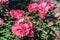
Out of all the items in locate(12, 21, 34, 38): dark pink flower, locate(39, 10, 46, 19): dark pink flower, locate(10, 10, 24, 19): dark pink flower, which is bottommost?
locate(12, 21, 34, 38): dark pink flower

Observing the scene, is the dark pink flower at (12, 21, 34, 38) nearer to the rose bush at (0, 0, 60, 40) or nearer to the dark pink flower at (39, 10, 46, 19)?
the rose bush at (0, 0, 60, 40)

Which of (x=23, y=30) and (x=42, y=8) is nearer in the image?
(x=23, y=30)

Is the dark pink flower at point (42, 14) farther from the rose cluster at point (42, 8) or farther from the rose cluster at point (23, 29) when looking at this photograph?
the rose cluster at point (23, 29)

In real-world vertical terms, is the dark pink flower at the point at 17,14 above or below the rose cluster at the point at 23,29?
above

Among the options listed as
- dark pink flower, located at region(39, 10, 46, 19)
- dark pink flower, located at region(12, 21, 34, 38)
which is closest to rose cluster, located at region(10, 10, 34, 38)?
dark pink flower, located at region(12, 21, 34, 38)

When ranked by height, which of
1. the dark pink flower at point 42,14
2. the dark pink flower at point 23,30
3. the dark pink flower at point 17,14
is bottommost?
the dark pink flower at point 23,30

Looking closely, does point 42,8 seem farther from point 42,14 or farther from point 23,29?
point 23,29

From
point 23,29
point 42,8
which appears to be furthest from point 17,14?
point 23,29

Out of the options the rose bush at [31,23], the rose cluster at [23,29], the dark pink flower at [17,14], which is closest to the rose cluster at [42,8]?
the rose bush at [31,23]

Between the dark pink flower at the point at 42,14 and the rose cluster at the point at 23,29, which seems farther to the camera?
the dark pink flower at the point at 42,14

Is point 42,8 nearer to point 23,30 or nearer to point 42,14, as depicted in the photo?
point 42,14

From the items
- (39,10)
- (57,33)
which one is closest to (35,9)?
(39,10)

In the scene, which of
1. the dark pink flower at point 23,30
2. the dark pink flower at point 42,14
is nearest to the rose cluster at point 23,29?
the dark pink flower at point 23,30

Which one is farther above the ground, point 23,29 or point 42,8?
point 42,8
